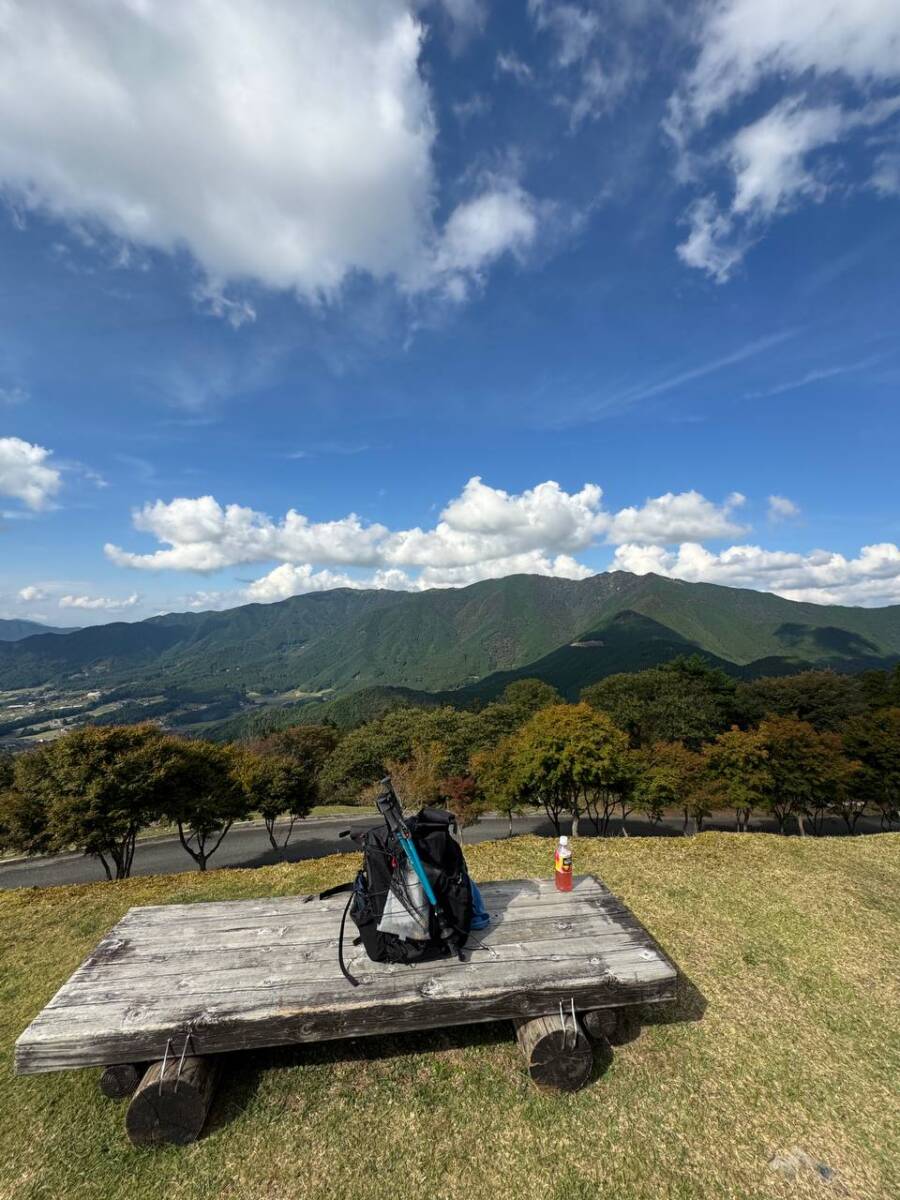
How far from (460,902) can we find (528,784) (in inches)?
1000

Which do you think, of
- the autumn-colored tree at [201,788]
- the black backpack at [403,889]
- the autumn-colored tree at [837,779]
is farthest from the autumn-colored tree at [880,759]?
the black backpack at [403,889]

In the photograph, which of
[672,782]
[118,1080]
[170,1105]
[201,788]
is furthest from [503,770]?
[170,1105]

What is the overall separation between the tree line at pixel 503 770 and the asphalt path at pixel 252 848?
4.55 feet

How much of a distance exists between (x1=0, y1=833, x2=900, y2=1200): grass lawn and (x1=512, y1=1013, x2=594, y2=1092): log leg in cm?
18

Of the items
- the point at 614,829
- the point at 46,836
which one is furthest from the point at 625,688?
the point at 46,836

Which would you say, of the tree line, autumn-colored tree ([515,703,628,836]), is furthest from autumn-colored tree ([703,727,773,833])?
autumn-colored tree ([515,703,628,836])

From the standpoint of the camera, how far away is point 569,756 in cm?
2661

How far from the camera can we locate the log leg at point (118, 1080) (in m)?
4.05

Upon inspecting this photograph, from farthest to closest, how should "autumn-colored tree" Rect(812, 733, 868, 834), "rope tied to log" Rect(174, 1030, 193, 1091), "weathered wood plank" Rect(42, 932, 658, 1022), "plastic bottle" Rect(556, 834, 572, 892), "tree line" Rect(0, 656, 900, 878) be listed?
1. "autumn-colored tree" Rect(812, 733, 868, 834)
2. "tree line" Rect(0, 656, 900, 878)
3. "plastic bottle" Rect(556, 834, 572, 892)
4. "weathered wood plank" Rect(42, 932, 658, 1022)
5. "rope tied to log" Rect(174, 1030, 193, 1091)

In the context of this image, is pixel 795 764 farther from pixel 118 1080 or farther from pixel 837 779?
pixel 118 1080

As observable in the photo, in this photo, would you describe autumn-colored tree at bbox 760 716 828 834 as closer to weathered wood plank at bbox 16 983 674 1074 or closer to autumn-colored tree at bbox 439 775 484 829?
autumn-colored tree at bbox 439 775 484 829

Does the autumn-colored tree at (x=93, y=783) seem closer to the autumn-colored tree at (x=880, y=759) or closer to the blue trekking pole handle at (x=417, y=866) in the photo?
the blue trekking pole handle at (x=417, y=866)

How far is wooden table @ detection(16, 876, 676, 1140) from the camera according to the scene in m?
3.78

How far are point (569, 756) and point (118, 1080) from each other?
81.2ft
